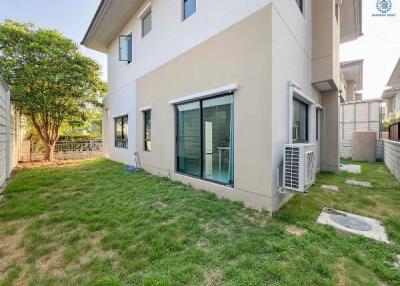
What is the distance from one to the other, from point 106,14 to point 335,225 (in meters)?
10.4

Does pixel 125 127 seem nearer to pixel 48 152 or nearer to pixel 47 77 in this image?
pixel 47 77

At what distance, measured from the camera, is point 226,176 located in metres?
4.56

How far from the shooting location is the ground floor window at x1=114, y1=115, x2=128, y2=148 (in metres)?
9.90

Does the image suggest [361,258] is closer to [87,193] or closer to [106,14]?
[87,193]

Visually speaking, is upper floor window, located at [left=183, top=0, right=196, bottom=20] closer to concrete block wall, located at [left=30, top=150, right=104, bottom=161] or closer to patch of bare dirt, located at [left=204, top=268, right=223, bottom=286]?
patch of bare dirt, located at [left=204, top=268, right=223, bottom=286]

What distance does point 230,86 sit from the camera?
422 centimetres

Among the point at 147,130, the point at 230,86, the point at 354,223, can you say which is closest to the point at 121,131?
the point at 147,130

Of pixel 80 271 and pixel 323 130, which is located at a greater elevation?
pixel 323 130

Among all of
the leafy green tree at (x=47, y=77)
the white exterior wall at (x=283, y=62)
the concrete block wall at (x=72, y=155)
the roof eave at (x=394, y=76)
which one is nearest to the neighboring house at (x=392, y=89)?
the roof eave at (x=394, y=76)

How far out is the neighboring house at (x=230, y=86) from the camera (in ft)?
12.4

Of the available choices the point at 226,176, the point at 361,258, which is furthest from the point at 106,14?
the point at 361,258

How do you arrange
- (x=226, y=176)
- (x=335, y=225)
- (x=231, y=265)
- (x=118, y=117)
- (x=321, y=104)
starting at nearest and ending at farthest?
1. (x=231, y=265)
2. (x=335, y=225)
3. (x=226, y=176)
4. (x=321, y=104)
5. (x=118, y=117)

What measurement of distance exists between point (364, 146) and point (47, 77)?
48.8ft

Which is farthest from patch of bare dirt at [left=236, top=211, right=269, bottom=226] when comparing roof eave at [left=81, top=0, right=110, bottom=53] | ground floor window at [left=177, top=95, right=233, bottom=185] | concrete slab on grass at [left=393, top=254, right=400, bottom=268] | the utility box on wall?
the utility box on wall
